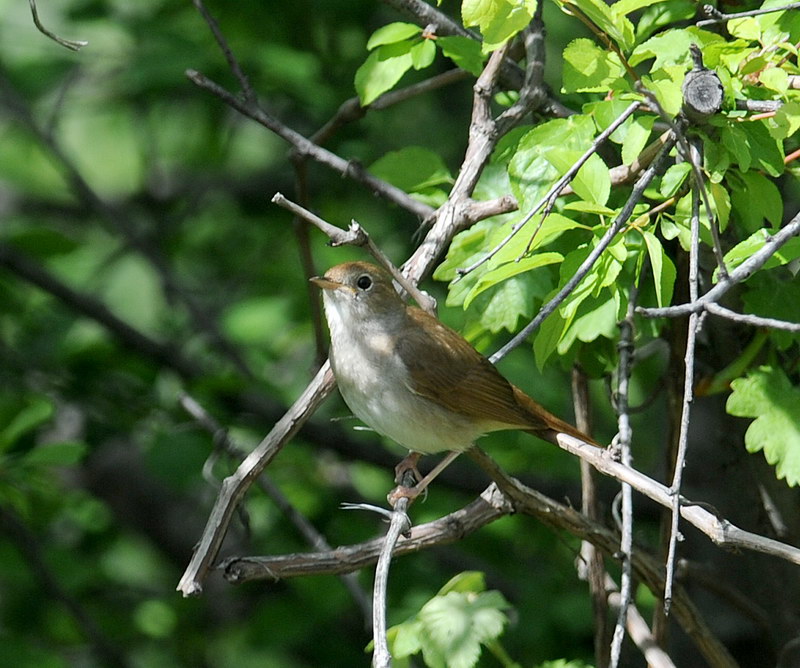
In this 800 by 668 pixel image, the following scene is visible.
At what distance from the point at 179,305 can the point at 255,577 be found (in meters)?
4.29

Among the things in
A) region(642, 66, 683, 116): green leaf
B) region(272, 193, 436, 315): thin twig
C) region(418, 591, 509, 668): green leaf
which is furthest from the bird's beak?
region(642, 66, 683, 116): green leaf

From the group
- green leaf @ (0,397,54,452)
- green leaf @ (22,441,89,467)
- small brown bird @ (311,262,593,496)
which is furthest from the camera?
green leaf @ (0,397,54,452)

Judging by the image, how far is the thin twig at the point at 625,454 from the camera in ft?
9.15

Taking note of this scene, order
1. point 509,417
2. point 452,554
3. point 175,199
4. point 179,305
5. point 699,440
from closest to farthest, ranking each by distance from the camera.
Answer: point 509,417, point 699,440, point 452,554, point 179,305, point 175,199

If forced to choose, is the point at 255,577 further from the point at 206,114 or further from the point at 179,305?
the point at 206,114

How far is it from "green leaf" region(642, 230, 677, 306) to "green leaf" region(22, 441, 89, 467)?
2.51 m

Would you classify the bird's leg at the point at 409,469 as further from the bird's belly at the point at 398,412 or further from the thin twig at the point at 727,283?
the thin twig at the point at 727,283

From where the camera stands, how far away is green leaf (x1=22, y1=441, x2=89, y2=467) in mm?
4289

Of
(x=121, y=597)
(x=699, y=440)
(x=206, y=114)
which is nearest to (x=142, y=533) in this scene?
(x=121, y=597)

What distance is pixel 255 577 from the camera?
113 inches

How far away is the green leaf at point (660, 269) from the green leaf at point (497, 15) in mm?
622

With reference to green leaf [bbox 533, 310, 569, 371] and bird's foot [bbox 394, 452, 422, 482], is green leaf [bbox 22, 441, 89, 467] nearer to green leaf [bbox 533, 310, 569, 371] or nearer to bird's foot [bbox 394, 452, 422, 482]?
bird's foot [bbox 394, 452, 422, 482]

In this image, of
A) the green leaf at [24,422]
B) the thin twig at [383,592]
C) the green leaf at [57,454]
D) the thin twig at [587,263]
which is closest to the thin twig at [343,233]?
the thin twig at [587,263]

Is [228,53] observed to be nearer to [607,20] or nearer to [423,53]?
[423,53]
